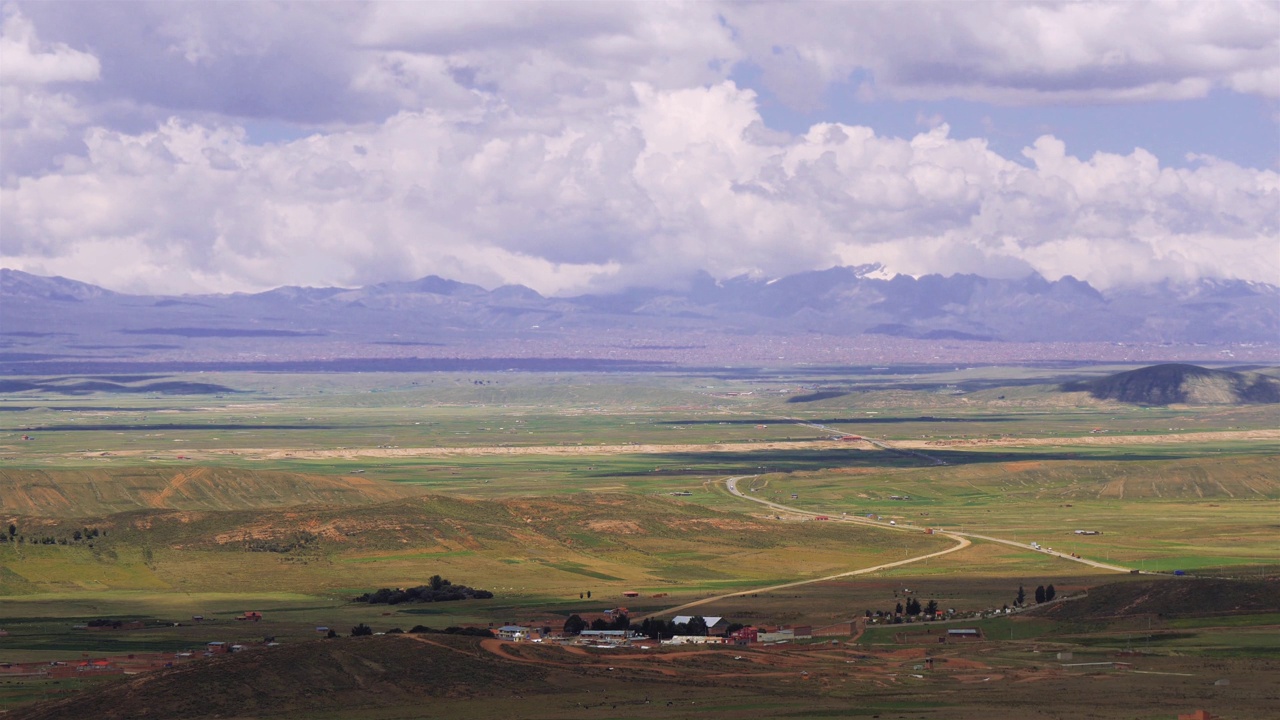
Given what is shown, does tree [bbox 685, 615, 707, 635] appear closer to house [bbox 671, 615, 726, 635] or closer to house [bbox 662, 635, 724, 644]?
house [bbox 671, 615, 726, 635]

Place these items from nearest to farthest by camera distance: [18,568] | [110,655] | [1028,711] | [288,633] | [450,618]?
[1028,711] → [110,655] → [288,633] → [450,618] → [18,568]

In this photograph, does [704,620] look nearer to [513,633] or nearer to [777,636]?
[777,636]

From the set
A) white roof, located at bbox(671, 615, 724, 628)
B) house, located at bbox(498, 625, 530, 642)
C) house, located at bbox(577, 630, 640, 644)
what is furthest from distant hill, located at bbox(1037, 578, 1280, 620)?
house, located at bbox(498, 625, 530, 642)

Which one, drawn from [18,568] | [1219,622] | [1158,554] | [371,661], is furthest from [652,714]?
[1158,554]

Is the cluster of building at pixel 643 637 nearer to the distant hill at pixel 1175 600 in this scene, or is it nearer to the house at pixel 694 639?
the house at pixel 694 639

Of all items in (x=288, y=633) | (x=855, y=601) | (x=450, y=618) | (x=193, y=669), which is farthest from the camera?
(x=855, y=601)

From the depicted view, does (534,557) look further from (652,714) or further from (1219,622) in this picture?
(652,714)

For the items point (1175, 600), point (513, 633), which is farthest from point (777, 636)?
point (1175, 600)

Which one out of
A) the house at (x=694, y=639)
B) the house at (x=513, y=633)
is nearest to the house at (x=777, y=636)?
the house at (x=694, y=639)
